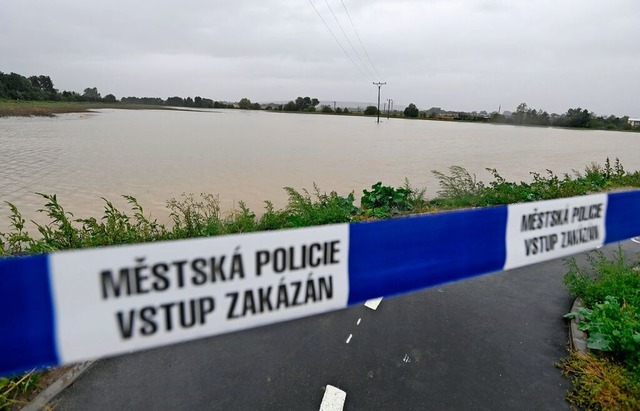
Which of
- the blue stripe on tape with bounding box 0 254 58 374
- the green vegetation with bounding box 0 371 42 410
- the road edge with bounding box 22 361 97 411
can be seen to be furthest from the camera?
the road edge with bounding box 22 361 97 411

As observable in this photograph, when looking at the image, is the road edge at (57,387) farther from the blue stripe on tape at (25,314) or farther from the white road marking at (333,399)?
the white road marking at (333,399)

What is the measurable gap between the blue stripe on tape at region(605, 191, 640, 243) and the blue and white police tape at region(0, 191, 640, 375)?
3.05 feet

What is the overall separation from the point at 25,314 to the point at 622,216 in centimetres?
354

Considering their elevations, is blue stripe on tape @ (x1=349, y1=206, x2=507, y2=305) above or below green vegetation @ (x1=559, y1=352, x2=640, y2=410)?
above

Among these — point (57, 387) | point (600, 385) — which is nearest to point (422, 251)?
point (600, 385)

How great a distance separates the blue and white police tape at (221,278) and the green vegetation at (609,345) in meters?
1.52

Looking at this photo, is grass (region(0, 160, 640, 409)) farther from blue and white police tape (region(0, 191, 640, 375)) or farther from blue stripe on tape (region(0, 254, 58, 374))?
blue and white police tape (region(0, 191, 640, 375))

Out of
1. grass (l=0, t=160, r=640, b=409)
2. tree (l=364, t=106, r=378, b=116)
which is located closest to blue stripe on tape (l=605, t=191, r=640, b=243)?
grass (l=0, t=160, r=640, b=409)

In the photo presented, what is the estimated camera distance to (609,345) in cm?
296

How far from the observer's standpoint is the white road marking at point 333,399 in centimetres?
251

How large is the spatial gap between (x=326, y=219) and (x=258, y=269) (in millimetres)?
4975

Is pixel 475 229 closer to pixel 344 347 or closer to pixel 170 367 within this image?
pixel 344 347

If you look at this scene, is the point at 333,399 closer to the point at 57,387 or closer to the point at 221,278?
the point at 221,278

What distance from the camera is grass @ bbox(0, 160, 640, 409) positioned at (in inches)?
183
